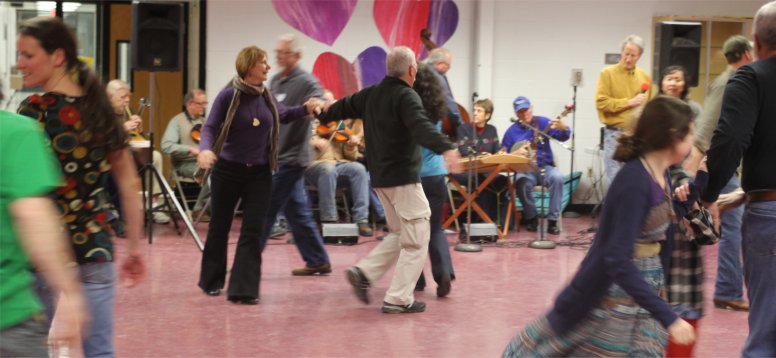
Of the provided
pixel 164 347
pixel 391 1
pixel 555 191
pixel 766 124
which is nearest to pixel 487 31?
A: pixel 391 1

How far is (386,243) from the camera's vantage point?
Answer: 18.6ft

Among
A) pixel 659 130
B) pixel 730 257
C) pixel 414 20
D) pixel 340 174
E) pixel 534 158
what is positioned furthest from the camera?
pixel 414 20

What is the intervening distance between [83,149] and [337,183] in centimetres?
632

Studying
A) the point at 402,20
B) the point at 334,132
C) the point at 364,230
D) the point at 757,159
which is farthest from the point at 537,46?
the point at 757,159

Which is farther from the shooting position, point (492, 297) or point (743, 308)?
point (492, 297)

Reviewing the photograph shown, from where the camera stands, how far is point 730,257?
18.6 feet

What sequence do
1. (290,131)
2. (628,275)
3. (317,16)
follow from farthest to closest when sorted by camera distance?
1. (317,16)
2. (290,131)
3. (628,275)

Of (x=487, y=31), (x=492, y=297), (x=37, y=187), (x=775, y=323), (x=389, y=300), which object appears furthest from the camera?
(x=487, y=31)

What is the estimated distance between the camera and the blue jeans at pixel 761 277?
3316mm

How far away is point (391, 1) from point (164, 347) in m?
6.75

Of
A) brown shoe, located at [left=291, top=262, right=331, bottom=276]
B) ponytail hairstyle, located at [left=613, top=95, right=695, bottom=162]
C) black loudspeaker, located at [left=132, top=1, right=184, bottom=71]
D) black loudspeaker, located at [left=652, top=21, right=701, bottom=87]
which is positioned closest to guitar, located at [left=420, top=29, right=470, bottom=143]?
brown shoe, located at [left=291, top=262, right=331, bottom=276]

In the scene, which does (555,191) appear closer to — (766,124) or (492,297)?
(492,297)

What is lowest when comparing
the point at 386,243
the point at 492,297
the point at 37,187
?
the point at 492,297

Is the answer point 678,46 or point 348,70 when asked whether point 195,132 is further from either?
point 678,46
